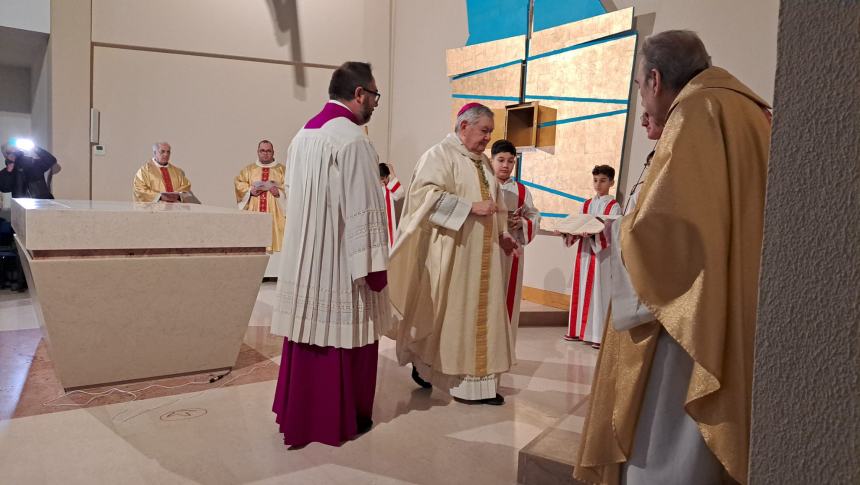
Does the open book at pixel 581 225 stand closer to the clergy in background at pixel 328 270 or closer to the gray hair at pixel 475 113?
the gray hair at pixel 475 113

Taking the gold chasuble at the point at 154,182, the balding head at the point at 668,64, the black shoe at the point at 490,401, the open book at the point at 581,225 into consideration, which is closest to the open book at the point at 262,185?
the gold chasuble at the point at 154,182

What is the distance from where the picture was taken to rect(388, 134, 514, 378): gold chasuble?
3545 mm

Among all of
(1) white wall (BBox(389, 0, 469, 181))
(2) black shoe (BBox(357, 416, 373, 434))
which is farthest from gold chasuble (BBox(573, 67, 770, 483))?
(1) white wall (BBox(389, 0, 469, 181))

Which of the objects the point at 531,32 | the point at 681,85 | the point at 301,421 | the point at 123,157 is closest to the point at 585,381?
the point at 301,421

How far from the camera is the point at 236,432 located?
302cm

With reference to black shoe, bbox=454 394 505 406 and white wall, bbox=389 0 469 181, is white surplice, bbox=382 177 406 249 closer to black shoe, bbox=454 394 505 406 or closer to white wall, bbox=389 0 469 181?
white wall, bbox=389 0 469 181

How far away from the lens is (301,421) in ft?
9.37

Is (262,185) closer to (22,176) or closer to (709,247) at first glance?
(22,176)

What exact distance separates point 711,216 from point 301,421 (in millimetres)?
2151

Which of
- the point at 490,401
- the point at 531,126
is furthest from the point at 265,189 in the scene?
the point at 490,401

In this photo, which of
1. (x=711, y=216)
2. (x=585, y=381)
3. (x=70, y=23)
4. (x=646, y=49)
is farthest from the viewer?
(x=70, y=23)

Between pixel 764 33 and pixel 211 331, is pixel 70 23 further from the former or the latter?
pixel 764 33

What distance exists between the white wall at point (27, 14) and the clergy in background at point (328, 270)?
23.4ft

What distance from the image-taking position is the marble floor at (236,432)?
2572mm
